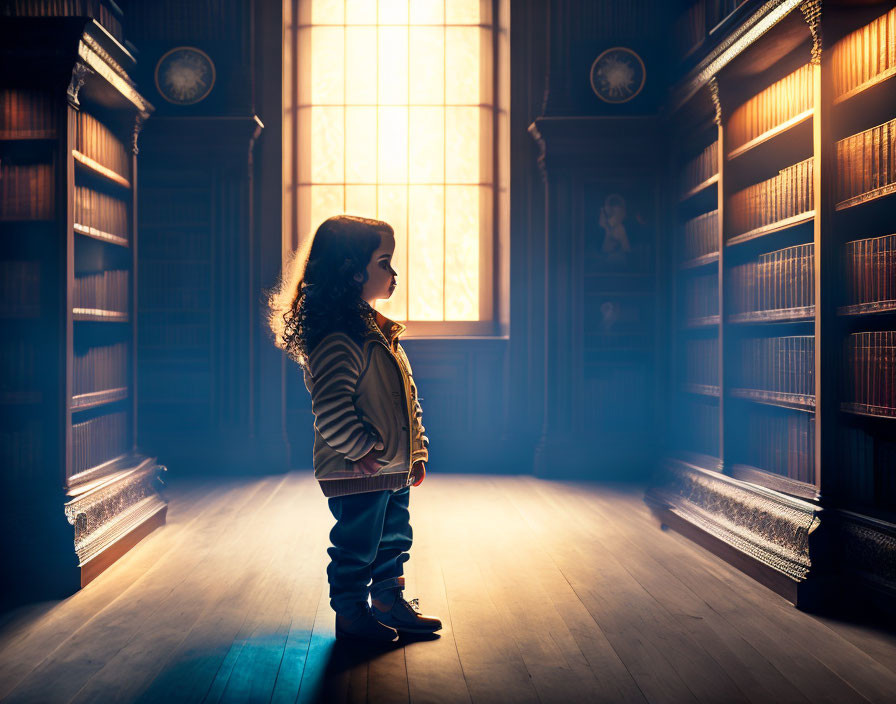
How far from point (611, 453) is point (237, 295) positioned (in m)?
2.84

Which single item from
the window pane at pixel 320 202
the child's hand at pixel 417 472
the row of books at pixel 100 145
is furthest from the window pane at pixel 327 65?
the child's hand at pixel 417 472

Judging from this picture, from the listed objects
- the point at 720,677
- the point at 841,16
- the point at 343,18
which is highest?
the point at 343,18

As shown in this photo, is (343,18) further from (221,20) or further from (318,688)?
(318,688)

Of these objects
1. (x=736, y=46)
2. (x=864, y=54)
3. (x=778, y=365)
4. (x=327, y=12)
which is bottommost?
(x=778, y=365)

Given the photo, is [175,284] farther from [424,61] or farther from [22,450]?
[424,61]

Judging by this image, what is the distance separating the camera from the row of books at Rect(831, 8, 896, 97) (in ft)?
7.57

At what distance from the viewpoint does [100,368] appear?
3.22 m

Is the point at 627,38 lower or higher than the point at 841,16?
higher

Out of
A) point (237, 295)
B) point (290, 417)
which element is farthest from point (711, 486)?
point (237, 295)

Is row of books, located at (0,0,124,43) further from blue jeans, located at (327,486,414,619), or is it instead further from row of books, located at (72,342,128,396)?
blue jeans, located at (327,486,414,619)

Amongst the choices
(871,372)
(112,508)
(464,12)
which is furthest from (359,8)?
(871,372)

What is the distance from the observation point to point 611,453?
4.62 m

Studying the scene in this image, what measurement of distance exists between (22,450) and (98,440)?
490 millimetres

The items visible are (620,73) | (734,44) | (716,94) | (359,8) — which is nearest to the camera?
(734,44)
